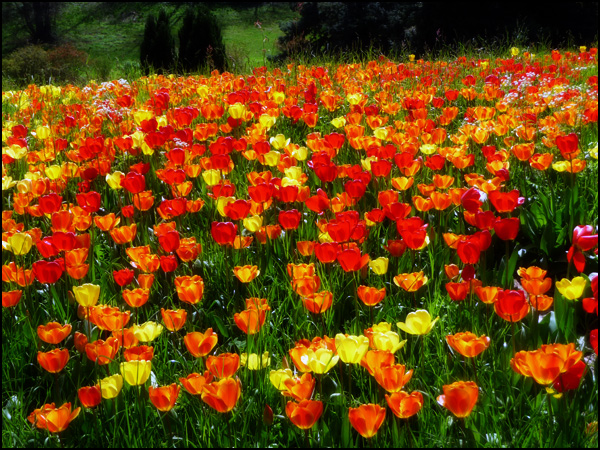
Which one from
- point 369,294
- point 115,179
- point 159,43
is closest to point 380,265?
point 369,294

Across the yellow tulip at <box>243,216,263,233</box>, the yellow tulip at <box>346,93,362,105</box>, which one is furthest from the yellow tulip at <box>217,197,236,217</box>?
the yellow tulip at <box>346,93,362,105</box>

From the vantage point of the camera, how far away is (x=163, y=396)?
1.34m

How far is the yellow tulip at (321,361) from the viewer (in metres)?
1.40

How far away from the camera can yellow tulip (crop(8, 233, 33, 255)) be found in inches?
83.4

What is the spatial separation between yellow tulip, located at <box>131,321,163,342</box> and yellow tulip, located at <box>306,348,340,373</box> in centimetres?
46

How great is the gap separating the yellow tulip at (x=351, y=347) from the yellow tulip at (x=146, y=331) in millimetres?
514

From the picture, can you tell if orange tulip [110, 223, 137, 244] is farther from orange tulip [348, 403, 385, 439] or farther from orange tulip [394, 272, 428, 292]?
orange tulip [348, 403, 385, 439]

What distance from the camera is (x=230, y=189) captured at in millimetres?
2463

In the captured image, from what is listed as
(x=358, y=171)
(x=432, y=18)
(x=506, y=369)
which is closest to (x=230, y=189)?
(x=358, y=171)

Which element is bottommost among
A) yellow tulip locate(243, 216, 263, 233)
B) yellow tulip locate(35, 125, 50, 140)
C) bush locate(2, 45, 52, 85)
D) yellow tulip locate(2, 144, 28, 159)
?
bush locate(2, 45, 52, 85)

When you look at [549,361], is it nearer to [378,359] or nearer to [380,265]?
[378,359]

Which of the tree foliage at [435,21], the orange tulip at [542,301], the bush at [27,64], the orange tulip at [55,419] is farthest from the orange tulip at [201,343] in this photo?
the bush at [27,64]

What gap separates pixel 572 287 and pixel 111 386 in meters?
1.23

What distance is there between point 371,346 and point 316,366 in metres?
0.16
